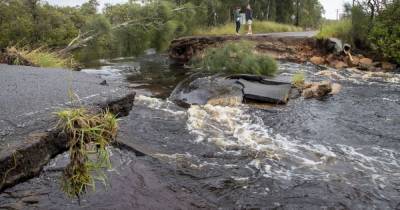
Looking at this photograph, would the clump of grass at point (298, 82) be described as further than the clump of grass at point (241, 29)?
No

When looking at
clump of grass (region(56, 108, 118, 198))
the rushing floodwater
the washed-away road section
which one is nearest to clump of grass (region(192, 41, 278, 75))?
the rushing floodwater

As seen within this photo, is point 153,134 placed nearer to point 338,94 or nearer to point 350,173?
point 350,173

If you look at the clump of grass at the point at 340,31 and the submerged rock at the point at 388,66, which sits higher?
the clump of grass at the point at 340,31

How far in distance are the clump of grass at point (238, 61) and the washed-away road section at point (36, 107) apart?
24.0ft

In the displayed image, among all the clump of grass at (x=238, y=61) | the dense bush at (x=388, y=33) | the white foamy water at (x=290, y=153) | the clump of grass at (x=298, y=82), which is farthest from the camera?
the dense bush at (x=388, y=33)

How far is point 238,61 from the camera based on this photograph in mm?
14539

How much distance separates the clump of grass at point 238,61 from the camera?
13.9m

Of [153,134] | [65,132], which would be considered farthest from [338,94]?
[65,132]

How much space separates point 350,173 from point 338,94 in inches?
249

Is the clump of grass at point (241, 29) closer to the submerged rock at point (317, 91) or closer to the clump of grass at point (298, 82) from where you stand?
the clump of grass at point (298, 82)

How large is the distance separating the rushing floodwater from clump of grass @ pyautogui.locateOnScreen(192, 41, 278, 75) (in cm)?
304

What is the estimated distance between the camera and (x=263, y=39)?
19.2m

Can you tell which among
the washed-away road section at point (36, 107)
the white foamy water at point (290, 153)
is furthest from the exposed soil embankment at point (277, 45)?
the washed-away road section at point (36, 107)

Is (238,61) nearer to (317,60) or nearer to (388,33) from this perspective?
(317,60)
